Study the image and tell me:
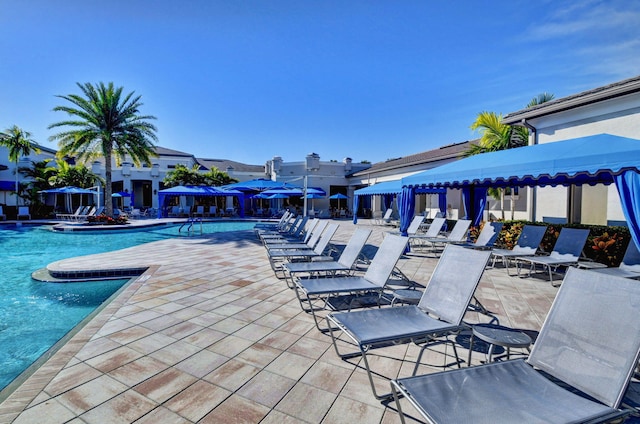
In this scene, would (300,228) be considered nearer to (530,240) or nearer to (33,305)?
(530,240)

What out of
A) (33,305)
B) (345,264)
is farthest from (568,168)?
(33,305)

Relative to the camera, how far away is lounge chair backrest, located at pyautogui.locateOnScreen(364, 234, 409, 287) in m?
4.02

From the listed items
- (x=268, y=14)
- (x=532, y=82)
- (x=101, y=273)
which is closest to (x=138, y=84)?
(x=268, y=14)

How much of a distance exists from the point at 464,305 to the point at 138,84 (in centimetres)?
2094

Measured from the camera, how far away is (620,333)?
1.84 metres

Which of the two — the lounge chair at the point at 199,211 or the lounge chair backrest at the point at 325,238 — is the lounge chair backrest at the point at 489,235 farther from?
the lounge chair at the point at 199,211

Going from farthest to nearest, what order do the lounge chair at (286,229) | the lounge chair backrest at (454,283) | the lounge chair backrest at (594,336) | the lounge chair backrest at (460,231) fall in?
the lounge chair at (286,229) < the lounge chair backrest at (460,231) < the lounge chair backrest at (454,283) < the lounge chair backrest at (594,336)

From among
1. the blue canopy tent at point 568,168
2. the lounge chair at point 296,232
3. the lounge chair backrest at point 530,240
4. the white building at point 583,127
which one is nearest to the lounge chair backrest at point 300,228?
the lounge chair at point 296,232

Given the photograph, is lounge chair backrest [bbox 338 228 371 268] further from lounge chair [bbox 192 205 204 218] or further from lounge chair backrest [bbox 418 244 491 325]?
lounge chair [bbox 192 205 204 218]

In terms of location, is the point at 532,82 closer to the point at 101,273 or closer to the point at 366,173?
the point at 101,273

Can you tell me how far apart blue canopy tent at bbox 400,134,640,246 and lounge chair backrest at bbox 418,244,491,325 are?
10.3ft

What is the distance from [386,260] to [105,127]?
19.7 m

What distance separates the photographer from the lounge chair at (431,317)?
2.54m

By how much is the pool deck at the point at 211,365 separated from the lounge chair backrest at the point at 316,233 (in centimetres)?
222
